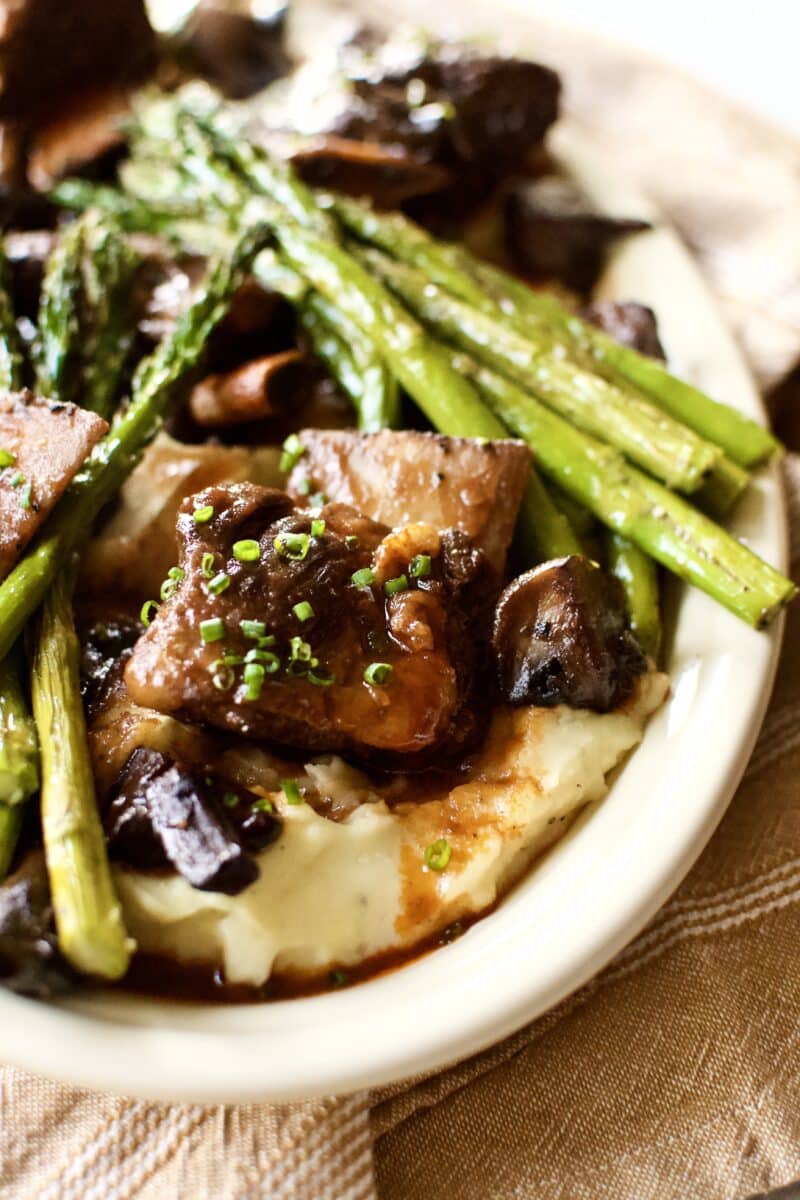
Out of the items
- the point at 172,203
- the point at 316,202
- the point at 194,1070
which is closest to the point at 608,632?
the point at 194,1070

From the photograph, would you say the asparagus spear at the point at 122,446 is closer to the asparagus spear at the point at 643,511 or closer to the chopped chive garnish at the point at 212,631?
the chopped chive garnish at the point at 212,631

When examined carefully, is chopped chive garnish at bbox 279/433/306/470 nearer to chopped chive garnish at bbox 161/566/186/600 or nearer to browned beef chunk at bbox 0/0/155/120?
chopped chive garnish at bbox 161/566/186/600

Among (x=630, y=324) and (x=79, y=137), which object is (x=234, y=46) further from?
(x=630, y=324)

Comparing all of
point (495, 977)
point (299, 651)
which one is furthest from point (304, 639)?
point (495, 977)

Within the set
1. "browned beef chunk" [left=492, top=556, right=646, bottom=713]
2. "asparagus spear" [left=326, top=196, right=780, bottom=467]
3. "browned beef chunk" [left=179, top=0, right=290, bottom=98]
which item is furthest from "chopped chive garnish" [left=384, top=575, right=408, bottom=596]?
"browned beef chunk" [left=179, top=0, right=290, bottom=98]

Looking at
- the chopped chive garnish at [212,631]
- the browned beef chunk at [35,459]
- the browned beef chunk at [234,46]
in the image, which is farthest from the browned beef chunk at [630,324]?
the browned beef chunk at [234,46]

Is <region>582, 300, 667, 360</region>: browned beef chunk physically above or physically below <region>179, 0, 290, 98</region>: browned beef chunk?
below

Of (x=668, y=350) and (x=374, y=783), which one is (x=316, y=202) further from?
(x=374, y=783)
